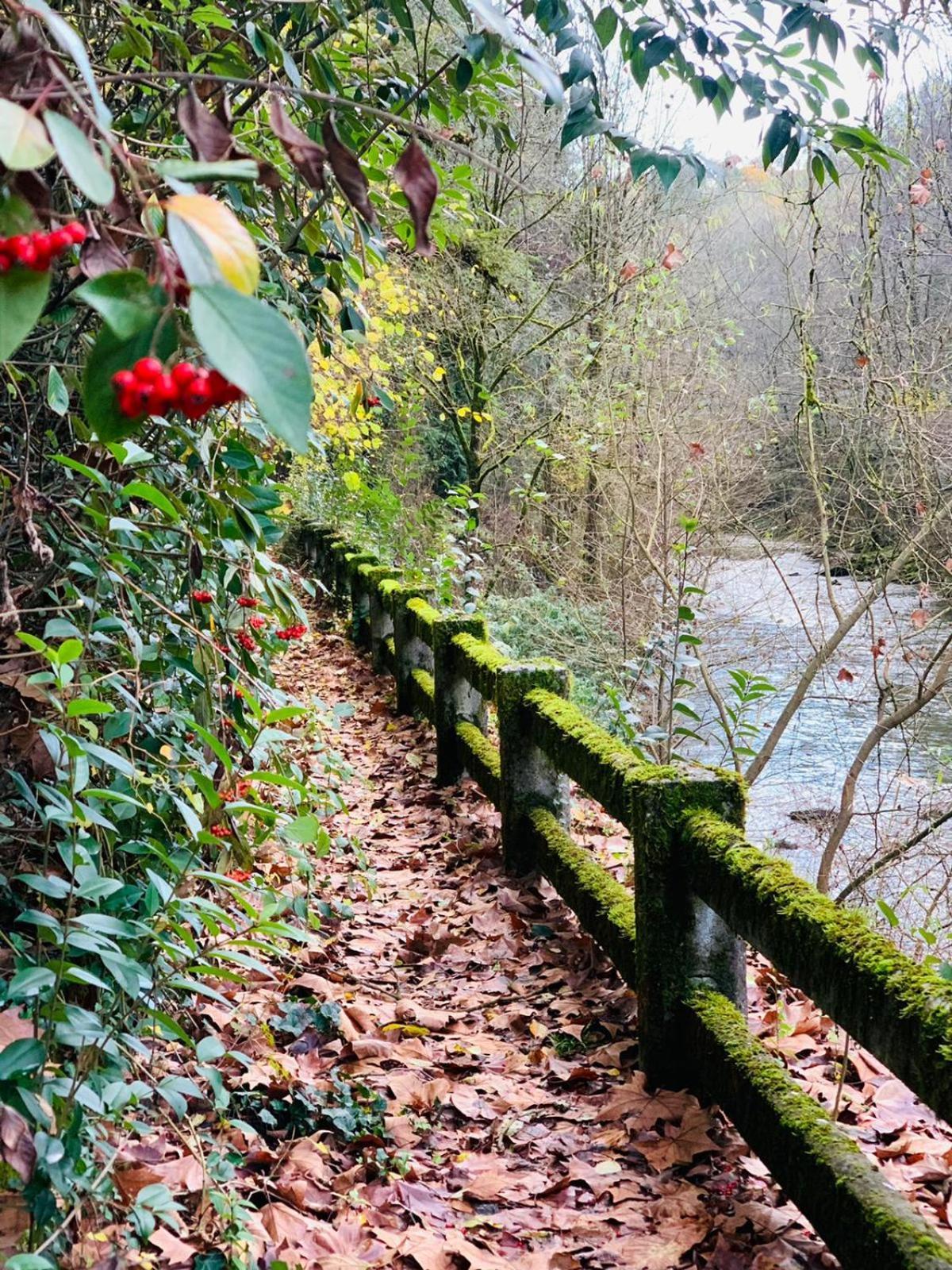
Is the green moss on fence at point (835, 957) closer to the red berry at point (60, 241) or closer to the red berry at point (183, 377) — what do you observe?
the red berry at point (183, 377)

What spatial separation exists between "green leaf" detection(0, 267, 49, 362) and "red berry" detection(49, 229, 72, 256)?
28 mm

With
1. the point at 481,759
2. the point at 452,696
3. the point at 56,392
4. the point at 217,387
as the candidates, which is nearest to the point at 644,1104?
the point at 56,392

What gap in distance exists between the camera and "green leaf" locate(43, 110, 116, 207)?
702 millimetres

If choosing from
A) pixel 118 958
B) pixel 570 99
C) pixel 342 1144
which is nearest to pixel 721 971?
pixel 342 1144

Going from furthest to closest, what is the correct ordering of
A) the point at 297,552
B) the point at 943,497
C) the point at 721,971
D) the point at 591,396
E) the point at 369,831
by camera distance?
the point at 297,552 → the point at 591,396 → the point at 943,497 → the point at 369,831 → the point at 721,971

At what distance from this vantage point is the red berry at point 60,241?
0.77 meters

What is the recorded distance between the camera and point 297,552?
607 inches

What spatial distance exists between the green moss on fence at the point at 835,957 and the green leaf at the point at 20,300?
181 cm

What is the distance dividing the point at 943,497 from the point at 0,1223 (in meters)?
7.79

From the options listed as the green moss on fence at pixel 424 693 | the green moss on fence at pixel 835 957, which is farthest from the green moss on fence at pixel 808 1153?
the green moss on fence at pixel 424 693

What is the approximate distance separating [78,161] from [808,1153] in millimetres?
2370

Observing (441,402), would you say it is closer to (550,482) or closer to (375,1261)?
(550,482)

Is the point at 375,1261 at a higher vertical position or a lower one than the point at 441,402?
lower

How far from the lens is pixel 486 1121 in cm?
311
